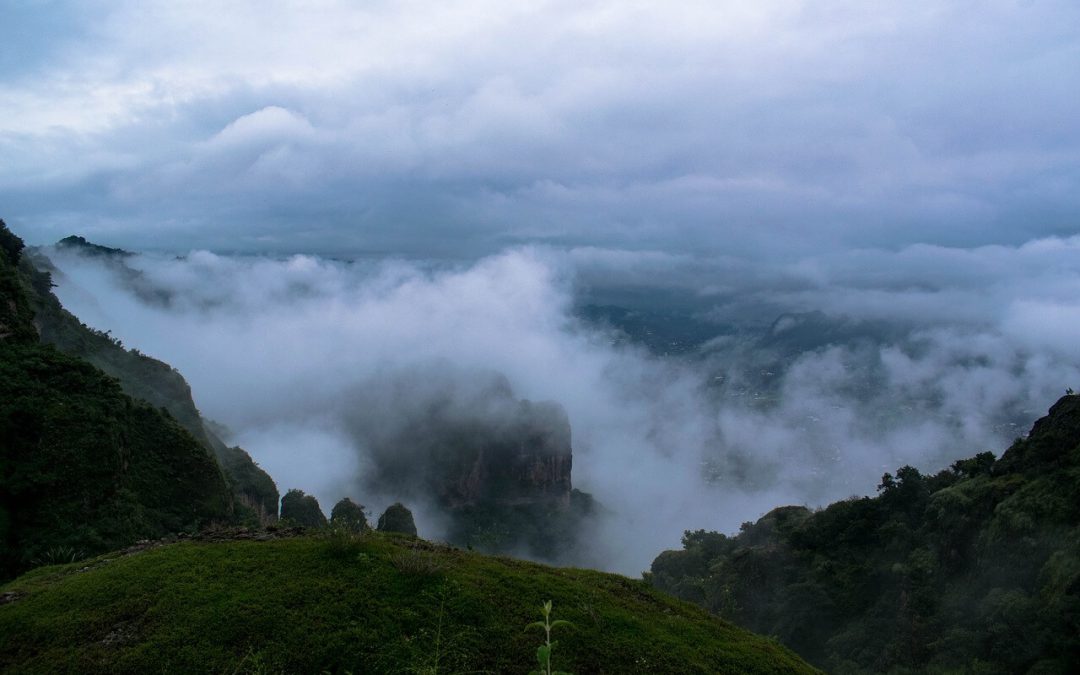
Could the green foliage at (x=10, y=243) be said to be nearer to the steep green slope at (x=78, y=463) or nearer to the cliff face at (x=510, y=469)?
the steep green slope at (x=78, y=463)

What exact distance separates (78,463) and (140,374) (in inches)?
1142

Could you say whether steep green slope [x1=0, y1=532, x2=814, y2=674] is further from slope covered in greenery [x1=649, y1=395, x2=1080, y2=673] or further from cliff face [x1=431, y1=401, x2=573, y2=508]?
cliff face [x1=431, y1=401, x2=573, y2=508]

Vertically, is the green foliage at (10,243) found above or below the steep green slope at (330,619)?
above

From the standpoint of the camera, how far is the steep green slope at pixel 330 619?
7848 millimetres

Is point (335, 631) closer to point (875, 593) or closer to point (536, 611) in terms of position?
point (536, 611)

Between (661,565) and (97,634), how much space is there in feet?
140

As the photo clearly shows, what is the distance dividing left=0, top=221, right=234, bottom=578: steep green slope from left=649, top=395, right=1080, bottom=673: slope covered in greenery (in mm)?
24393

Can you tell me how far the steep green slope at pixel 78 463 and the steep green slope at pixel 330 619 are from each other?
6.81m

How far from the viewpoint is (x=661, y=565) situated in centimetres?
4638

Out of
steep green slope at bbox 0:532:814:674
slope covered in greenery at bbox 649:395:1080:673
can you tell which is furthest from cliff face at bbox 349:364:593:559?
steep green slope at bbox 0:532:814:674

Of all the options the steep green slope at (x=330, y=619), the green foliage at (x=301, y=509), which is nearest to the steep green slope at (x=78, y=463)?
the steep green slope at (x=330, y=619)

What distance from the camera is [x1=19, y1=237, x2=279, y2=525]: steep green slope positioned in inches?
1617

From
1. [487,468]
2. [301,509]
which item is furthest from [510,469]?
[301,509]

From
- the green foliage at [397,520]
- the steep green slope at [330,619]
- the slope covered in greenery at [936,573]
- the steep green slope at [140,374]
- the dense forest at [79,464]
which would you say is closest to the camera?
the steep green slope at [330,619]
